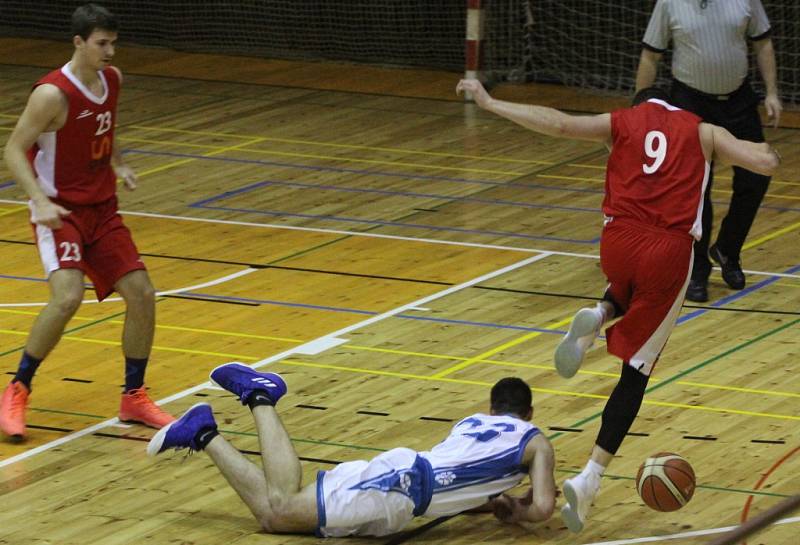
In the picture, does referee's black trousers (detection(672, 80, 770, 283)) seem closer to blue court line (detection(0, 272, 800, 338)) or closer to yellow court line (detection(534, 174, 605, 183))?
blue court line (detection(0, 272, 800, 338))

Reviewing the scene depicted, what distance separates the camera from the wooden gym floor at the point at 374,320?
6.99m

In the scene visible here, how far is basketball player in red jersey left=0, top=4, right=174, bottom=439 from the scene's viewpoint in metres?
7.68

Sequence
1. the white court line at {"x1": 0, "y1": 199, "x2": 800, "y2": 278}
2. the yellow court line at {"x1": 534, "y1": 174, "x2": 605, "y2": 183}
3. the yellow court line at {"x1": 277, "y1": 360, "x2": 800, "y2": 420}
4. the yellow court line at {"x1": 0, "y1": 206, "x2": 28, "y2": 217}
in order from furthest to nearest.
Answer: the yellow court line at {"x1": 534, "y1": 174, "x2": 605, "y2": 183} → the yellow court line at {"x1": 0, "y1": 206, "x2": 28, "y2": 217} → the white court line at {"x1": 0, "y1": 199, "x2": 800, "y2": 278} → the yellow court line at {"x1": 277, "y1": 360, "x2": 800, "y2": 420}

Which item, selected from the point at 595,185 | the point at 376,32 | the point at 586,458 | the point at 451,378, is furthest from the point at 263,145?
the point at 586,458

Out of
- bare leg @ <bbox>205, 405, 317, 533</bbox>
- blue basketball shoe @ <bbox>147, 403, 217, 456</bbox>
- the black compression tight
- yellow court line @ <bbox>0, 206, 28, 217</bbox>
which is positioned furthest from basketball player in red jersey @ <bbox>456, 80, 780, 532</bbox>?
yellow court line @ <bbox>0, 206, 28, 217</bbox>

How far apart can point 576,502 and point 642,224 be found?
1.14 metres

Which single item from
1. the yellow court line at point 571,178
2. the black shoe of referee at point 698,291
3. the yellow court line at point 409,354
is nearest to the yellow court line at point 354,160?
the yellow court line at point 571,178

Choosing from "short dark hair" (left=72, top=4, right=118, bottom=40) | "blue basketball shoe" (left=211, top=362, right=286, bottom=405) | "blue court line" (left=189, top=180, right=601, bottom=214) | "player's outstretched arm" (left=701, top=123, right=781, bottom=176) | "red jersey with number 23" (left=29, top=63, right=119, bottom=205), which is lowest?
"blue court line" (left=189, top=180, right=601, bottom=214)

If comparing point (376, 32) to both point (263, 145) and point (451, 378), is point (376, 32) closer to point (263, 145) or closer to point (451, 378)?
point (263, 145)

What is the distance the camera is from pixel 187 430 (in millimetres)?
6734

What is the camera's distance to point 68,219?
7.76 m

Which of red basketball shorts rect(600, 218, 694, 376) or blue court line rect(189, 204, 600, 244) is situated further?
blue court line rect(189, 204, 600, 244)

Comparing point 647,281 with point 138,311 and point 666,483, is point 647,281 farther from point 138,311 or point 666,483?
point 138,311

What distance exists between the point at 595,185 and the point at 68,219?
254 inches
